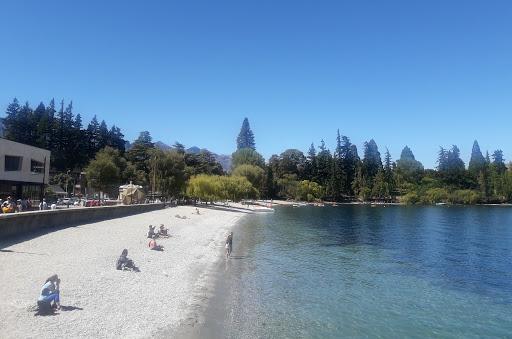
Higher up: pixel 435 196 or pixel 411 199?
pixel 435 196

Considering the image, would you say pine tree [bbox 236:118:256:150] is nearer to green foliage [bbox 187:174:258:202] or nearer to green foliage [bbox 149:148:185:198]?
green foliage [bbox 187:174:258:202]

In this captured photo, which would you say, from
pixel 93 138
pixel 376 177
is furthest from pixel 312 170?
pixel 93 138

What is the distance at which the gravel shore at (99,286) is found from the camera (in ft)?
39.0

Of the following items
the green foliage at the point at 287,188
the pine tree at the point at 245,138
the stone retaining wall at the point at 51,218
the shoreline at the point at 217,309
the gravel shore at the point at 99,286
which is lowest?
the shoreline at the point at 217,309

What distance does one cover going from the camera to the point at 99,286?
1606 cm

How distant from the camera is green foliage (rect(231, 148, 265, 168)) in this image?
136250mm

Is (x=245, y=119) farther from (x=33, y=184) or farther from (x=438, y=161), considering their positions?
(x=33, y=184)

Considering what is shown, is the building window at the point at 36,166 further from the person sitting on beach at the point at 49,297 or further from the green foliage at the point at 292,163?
the green foliage at the point at 292,163

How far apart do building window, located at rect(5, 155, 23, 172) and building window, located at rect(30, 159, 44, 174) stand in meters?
3.19

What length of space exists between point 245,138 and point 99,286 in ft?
504

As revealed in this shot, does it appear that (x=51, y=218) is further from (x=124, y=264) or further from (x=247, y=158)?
(x=247, y=158)

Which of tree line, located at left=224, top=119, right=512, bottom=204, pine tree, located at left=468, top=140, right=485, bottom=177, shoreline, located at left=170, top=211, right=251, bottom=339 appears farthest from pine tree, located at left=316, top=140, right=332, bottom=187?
shoreline, located at left=170, top=211, right=251, bottom=339

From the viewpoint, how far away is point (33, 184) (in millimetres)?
58625

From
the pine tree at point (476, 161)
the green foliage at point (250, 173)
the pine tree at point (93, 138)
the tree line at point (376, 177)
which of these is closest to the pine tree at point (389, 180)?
the tree line at point (376, 177)
